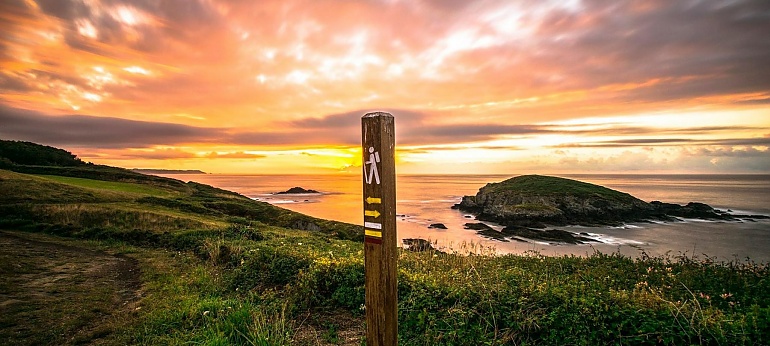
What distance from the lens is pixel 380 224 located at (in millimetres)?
3104

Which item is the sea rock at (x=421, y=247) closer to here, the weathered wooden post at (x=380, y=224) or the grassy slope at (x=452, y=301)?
the grassy slope at (x=452, y=301)

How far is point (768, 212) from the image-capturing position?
50750mm

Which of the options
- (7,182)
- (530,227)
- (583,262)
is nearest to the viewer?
(583,262)

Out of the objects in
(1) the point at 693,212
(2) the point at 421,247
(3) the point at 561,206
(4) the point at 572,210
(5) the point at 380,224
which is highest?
(5) the point at 380,224

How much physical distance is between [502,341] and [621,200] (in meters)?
54.5

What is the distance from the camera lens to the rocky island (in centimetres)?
4325

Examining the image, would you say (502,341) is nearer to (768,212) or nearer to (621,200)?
(621,200)

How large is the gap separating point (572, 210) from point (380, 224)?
50343mm

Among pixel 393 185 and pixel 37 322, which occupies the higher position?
pixel 393 185

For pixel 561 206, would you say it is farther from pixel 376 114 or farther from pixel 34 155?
pixel 34 155

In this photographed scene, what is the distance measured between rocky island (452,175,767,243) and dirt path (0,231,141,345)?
110 ft

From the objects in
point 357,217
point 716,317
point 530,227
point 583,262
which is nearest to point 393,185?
point 716,317

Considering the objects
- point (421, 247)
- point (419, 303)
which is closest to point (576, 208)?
point (421, 247)

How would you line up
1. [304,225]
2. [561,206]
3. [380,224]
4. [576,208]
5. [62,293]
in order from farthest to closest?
[561,206], [576,208], [304,225], [62,293], [380,224]
